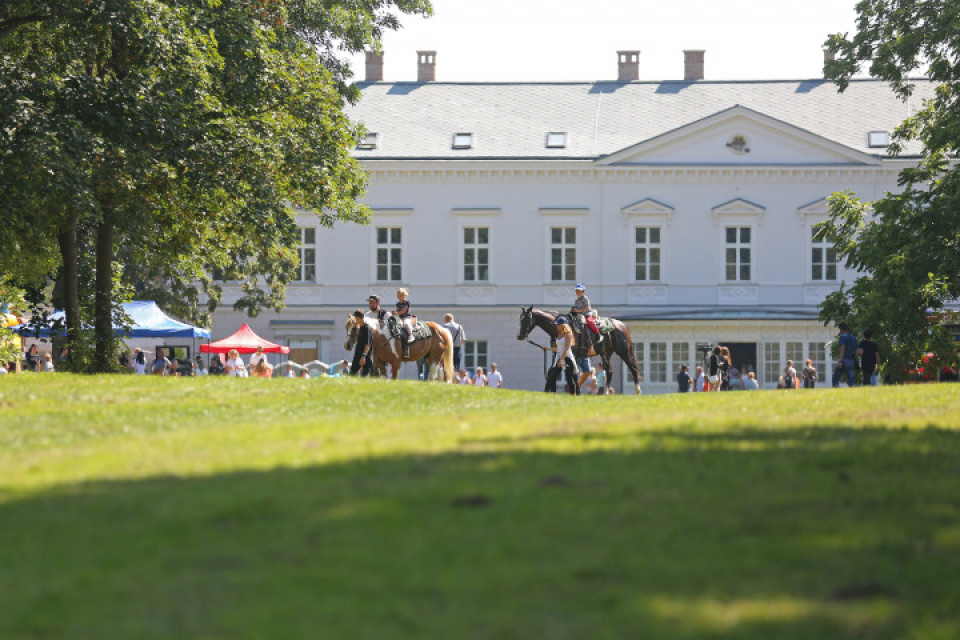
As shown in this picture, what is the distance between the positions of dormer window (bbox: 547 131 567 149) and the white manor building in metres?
0.09

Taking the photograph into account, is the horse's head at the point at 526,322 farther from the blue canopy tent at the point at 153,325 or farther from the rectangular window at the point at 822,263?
the rectangular window at the point at 822,263

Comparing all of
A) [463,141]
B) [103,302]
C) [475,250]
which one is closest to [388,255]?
[475,250]

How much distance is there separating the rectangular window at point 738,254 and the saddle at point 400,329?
30888mm

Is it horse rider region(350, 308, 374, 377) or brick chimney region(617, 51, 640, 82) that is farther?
brick chimney region(617, 51, 640, 82)

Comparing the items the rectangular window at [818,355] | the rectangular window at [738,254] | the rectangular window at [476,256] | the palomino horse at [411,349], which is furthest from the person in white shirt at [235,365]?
the rectangular window at [818,355]

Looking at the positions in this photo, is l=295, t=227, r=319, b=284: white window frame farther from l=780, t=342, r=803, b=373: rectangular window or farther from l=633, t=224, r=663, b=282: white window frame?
l=780, t=342, r=803, b=373: rectangular window

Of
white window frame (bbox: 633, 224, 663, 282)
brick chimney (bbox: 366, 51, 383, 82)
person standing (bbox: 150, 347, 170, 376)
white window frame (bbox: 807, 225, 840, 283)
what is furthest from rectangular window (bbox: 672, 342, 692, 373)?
person standing (bbox: 150, 347, 170, 376)

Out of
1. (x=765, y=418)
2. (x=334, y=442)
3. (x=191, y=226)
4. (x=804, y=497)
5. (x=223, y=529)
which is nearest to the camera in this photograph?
(x=223, y=529)

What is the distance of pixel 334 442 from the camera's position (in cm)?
1192

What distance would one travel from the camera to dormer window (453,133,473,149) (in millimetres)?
59688

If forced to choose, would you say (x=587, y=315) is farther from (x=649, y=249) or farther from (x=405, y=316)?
(x=649, y=249)

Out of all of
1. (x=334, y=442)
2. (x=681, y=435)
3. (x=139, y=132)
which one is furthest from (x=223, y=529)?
(x=139, y=132)

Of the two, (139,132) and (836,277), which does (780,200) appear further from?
(139,132)

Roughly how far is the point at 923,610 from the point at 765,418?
378 inches
